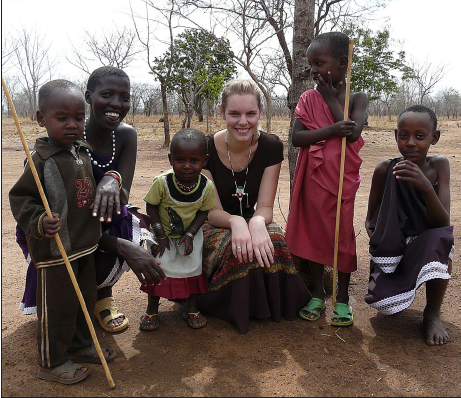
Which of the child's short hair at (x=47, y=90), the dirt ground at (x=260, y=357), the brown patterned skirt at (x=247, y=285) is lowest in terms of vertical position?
the dirt ground at (x=260, y=357)

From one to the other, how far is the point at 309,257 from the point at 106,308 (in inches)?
52.9

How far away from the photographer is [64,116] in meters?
1.84

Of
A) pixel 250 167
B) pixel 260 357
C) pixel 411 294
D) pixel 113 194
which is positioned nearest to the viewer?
pixel 113 194

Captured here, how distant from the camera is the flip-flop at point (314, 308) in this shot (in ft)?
8.59

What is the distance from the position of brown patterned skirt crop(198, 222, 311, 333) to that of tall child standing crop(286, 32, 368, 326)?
153mm

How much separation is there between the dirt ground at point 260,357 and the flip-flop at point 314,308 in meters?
0.04

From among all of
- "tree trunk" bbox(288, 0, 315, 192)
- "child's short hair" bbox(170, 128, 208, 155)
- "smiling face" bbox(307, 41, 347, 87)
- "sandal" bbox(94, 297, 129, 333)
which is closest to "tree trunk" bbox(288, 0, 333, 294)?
"tree trunk" bbox(288, 0, 315, 192)

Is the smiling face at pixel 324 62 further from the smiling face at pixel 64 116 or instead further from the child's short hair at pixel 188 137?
the smiling face at pixel 64 116

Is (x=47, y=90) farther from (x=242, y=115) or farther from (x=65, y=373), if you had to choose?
(x=65, y=373)

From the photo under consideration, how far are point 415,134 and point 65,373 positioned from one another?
2.28 m

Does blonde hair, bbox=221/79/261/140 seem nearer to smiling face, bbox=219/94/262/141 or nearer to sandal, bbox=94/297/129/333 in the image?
smiling face, bbox=219/94/262/141

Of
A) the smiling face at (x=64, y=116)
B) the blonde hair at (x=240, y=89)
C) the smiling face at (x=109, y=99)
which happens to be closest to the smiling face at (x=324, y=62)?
the blonde hair at (x=240, y=89)

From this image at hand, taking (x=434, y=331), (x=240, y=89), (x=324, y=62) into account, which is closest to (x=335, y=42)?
(x=324, y=62)

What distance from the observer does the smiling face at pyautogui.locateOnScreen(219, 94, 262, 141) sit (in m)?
2.53
